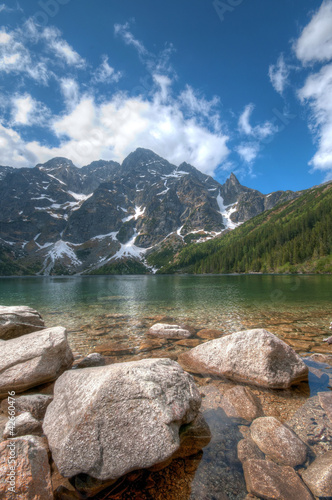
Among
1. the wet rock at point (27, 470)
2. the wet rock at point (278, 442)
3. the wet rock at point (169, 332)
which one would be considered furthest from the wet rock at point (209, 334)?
the wet rock at point (27, 470)

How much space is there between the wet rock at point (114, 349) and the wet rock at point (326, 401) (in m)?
10.0

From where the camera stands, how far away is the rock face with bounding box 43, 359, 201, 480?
15.8ft

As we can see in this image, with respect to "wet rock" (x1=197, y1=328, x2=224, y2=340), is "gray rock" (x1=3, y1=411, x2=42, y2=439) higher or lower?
higher

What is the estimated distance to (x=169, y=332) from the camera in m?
16.9

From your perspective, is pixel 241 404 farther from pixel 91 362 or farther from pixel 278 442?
pixel 91 362

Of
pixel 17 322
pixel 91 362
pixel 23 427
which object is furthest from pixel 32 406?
pixel 17 322

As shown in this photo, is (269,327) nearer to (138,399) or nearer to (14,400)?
(138,399)

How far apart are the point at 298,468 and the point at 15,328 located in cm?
1340

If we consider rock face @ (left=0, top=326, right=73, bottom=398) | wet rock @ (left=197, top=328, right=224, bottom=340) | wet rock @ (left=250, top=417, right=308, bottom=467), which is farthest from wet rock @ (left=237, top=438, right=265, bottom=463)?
wet rock @ (left=197, top=328, right=224, bottom=340)

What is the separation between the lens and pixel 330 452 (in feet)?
17.8

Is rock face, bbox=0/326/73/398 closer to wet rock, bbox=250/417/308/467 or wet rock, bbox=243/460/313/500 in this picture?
wet rock, bbox=243/460/313/500

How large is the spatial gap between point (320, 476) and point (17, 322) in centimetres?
1386

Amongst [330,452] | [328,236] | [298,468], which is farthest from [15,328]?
[328,236]

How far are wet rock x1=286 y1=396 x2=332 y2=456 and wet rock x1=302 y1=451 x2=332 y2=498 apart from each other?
0.60m
